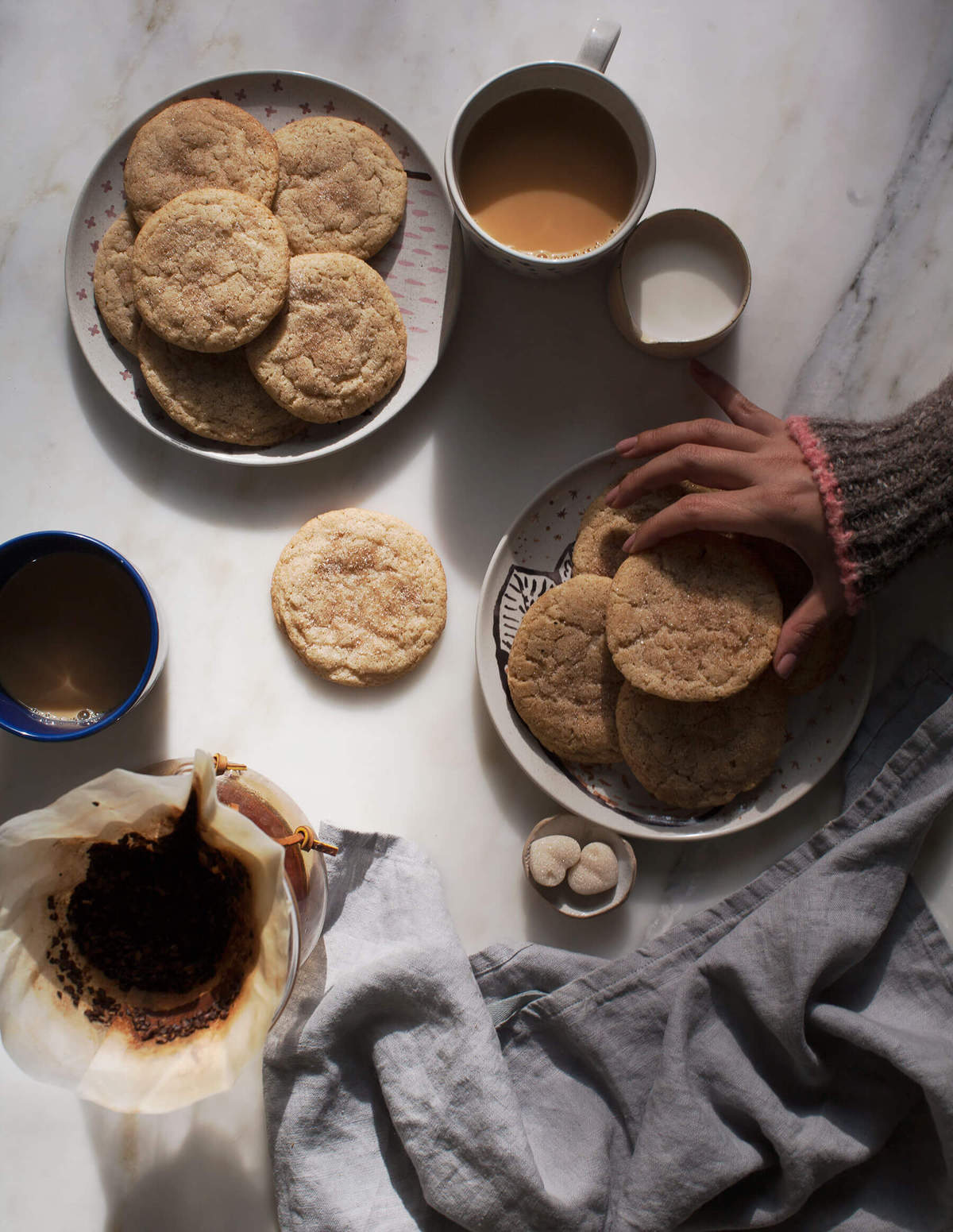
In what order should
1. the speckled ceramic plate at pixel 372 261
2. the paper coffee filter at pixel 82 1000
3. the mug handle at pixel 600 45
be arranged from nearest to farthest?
the paper coffee filter at pixel 82 1000
the mug handle at pixel 600 45
the speckled ceramic plate at pixel 372 261

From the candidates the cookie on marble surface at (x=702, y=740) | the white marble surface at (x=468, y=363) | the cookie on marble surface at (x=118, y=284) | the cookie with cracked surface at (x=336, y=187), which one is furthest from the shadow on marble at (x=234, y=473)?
the cookie on marble surface at (x=702, y=740)

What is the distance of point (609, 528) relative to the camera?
3.56ft

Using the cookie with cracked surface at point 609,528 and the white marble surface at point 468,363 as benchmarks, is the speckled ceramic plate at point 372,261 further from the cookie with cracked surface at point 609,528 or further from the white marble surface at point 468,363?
the cookie with cracked surface at point 609,528

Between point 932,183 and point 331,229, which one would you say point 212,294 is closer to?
point 331,229

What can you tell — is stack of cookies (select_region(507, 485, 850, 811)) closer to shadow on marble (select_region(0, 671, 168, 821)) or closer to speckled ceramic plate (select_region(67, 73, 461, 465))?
speckled ceramic plate (select_region(67, 73, 461, 465))

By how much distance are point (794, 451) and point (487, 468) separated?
15.6 inches

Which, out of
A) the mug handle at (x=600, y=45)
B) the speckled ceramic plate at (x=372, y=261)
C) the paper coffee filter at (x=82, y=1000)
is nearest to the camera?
the paper coffee filter at (x=82, y=1000)

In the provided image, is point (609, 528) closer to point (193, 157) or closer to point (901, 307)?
point (901, 307)

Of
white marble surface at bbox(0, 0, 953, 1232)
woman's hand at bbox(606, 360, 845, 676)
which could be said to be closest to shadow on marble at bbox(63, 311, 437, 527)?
white marble surface at bbox(0, 0, 953, 1232)

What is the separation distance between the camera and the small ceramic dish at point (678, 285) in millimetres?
1071

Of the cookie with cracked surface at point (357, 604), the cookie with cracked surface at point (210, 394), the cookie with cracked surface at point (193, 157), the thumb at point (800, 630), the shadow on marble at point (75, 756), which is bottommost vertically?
the shadow on marble at point (75, 756)

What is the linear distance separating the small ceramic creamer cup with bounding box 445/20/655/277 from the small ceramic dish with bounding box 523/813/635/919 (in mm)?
692

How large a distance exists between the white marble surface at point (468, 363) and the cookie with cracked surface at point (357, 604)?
0.05m

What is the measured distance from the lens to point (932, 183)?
3.81 feet
